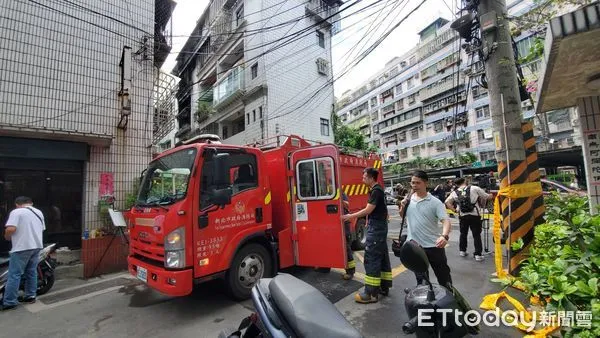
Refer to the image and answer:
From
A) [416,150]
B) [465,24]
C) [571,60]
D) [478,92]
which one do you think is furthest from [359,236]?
[416,150]

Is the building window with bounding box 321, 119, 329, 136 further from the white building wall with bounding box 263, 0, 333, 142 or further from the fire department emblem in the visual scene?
the fire department emblem

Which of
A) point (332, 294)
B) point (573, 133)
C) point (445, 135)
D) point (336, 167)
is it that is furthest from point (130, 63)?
point (445, 135)

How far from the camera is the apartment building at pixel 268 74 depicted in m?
17.0

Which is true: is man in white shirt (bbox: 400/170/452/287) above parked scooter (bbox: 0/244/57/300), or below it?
above

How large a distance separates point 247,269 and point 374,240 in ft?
6.21

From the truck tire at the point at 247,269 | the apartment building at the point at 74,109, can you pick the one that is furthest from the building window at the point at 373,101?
the truck tire at the point at 247,269

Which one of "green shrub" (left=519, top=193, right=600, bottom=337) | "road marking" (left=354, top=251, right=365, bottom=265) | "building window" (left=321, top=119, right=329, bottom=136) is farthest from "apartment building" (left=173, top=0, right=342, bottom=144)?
"green shrub" (left=519, top=193, right=600, bottom=337)

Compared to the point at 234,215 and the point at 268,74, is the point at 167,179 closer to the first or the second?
the point at 234,215

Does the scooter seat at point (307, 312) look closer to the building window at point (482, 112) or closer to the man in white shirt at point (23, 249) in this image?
the man in white shirt at point (23, 249)

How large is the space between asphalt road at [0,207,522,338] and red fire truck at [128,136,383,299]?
1.44 feet

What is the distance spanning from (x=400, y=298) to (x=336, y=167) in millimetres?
2056

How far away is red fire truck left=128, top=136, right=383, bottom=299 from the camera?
3.89 m

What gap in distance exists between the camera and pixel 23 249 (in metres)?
4.70

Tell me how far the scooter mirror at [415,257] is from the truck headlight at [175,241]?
2713 mm
